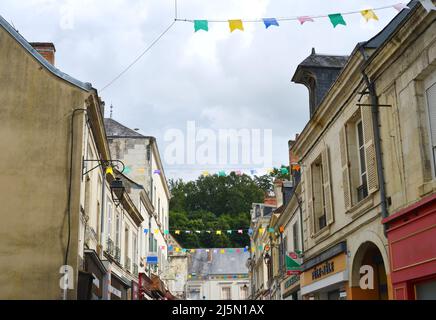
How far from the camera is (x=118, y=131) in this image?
27.9 metres

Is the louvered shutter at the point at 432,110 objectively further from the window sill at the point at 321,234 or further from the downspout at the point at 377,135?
the window sill at the point at 321,234

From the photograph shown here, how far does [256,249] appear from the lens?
34719mm

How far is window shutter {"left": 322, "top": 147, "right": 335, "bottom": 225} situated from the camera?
12931mm

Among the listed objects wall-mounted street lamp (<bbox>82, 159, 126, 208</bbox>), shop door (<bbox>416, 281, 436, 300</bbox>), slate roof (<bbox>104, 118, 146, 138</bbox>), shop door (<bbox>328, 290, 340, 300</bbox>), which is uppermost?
slate roof (<bbox>104, 118, 146, 138</bbox>)

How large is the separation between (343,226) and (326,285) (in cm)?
166

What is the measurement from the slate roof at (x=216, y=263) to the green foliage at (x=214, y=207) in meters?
2.14

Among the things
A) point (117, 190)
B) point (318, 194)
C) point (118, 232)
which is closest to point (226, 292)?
point (118, 232)

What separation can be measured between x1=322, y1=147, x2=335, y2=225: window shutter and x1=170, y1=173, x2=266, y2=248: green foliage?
114 feet

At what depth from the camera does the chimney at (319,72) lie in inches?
573

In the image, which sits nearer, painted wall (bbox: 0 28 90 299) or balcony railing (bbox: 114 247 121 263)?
painted wall (bbox: 0 28 90 299)

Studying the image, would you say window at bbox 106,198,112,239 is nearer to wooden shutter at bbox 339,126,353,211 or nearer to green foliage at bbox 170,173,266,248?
wooden shutter at bbox 339,126,353,211

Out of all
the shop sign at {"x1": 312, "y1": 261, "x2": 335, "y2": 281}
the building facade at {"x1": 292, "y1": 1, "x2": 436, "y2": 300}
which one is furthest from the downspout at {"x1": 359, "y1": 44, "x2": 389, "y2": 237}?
the shop sign at {"x1": 312, "y1": 261, "x2": 335, "y2": 281}
